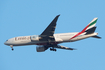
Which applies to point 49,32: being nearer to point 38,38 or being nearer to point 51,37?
point 51,37

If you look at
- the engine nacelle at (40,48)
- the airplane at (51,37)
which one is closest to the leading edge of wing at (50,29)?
the airplane at (51,37)

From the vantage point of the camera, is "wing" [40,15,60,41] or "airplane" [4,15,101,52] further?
"airplane" [4,15,101,52]

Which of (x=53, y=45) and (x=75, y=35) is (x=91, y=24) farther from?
(x=53, y=45)

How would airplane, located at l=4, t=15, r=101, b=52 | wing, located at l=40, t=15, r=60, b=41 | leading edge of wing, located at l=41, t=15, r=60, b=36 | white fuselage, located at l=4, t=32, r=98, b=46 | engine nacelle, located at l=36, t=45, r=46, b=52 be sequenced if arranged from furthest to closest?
engine nacelle, located at l=36, t=45, r=46, b=52
white fuselage, located at l=4, t=32, r=98, b=46
airplane, located at l=4, t=15, r=101, b=52
wing, located at l=40, t=15, r=60, b=41
leading edge of wing, located at l=41, t=15, r=60, b=36

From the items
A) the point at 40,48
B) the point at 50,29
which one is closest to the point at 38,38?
the point at 50,29

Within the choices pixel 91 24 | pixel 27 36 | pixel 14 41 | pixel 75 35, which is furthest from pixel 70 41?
pixel 14 41

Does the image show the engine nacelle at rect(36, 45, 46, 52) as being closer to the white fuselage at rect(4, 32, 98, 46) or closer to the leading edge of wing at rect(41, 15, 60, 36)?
the white fuselage at rect(4, 32, 98, 46)

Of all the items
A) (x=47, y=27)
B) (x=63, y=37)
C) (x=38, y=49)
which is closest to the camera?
(x=47, y=27)

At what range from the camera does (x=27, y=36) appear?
55969 mm

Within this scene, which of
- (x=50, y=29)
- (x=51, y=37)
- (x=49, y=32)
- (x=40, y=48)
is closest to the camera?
(x=50, y=29)

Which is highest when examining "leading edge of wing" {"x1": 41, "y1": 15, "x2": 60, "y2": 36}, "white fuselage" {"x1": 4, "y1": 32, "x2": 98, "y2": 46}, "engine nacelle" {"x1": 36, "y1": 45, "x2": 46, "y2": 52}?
"leading edge of wing" {"x1": 41, "y1": 15, "x2": 60, "y2": 36}

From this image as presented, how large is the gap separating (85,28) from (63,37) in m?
6.39

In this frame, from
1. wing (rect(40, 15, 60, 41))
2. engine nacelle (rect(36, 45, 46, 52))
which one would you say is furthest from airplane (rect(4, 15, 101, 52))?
engine nacelle (rect(36, 45, 46, 52))

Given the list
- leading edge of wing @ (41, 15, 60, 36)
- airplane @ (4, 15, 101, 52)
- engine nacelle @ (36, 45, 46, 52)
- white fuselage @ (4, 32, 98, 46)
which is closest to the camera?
leading edge of wing @ (41, 15, 60, 36)
